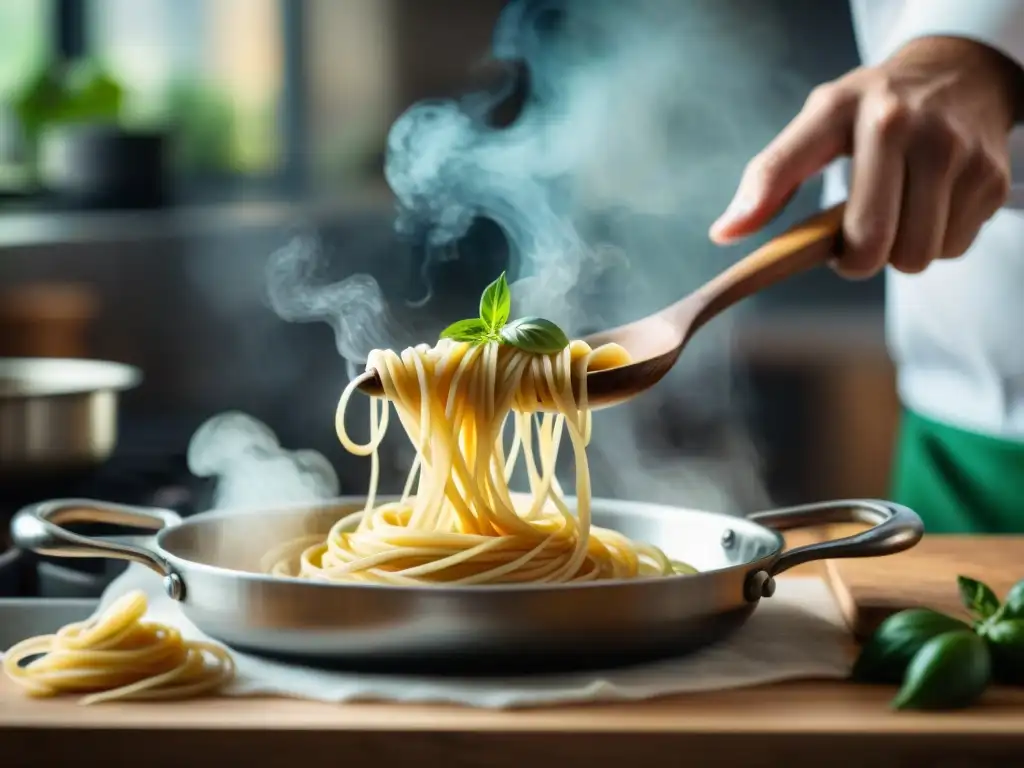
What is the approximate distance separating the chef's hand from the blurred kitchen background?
135 cm

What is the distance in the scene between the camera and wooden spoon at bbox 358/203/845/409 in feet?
4.52

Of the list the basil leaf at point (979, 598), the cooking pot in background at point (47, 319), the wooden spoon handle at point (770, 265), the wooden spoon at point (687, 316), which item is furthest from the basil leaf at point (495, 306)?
the cooking pot in background at point (47, 319)

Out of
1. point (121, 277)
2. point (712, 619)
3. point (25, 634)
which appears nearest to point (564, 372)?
point (712, 619)

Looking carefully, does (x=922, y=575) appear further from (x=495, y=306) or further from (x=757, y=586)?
(x=495, y=306)

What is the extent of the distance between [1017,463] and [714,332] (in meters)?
1.61

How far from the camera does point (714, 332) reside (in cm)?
360

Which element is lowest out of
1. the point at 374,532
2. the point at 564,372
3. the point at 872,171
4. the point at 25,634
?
the point at 25,634

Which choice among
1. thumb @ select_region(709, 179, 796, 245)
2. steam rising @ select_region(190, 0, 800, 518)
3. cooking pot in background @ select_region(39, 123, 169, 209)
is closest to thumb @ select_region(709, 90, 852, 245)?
thumb @ select_region(709, 179, 796, 245)

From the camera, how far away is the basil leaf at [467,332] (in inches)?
53.6

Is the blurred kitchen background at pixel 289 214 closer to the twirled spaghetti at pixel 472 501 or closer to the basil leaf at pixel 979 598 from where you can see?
the twirled spaghetti at pixel 472 501

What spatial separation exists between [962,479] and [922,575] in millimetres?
681

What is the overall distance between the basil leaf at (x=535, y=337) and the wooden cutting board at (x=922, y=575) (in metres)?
0.39

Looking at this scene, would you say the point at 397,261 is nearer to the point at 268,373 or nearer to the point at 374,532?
the point at 268,373

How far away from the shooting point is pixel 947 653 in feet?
3.38
